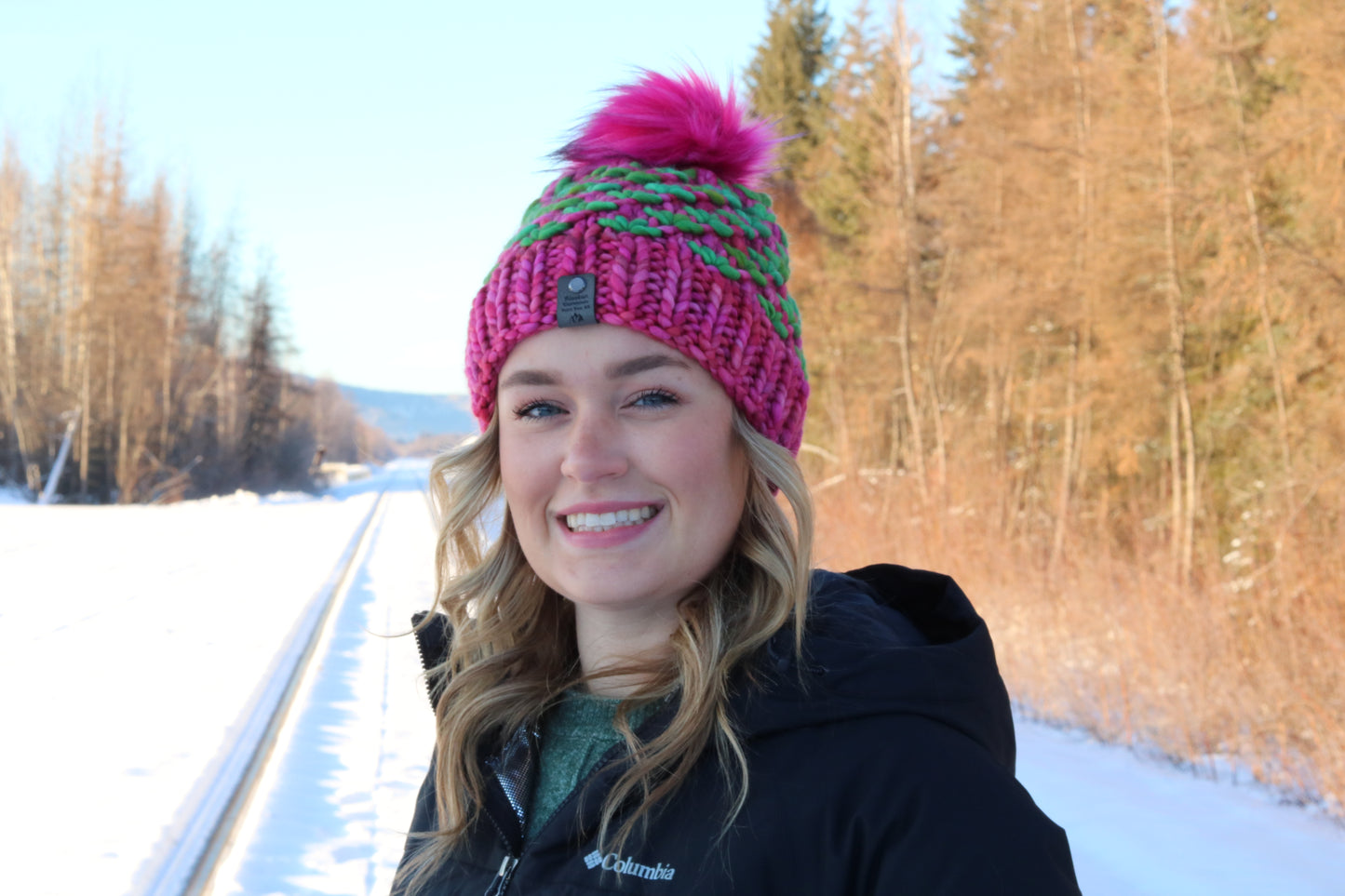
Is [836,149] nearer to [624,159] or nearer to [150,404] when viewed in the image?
[624,159]

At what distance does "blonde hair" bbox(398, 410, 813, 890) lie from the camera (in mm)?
1295

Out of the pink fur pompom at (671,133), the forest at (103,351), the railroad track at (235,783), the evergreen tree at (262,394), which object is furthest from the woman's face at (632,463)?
the evergreen tree at (262,394)

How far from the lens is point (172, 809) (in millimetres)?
3666

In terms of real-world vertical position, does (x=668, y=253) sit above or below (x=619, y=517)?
above

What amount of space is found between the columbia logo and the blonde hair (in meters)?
0.02

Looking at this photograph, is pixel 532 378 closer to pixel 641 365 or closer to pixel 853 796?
pixel 641 365

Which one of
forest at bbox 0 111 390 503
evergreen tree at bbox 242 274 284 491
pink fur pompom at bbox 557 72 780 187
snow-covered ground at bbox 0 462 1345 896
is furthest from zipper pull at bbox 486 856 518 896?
evergreen tree at bbox 242 274 284 491

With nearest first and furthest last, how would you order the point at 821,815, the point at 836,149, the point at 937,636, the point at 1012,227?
1. the point at 821,815
2. the point at 937,636
3. the point at 1012,227
4. the point at 836,149

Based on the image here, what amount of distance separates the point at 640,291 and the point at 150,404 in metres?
34.0

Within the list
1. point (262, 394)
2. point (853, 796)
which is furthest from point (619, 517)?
point (262, 394)

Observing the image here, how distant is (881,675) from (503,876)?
2.21 feet

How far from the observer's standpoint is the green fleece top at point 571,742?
1493 millimetres

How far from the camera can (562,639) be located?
1.85 m

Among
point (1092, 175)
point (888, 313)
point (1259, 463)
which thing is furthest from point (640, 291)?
point (888, 313)
